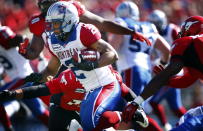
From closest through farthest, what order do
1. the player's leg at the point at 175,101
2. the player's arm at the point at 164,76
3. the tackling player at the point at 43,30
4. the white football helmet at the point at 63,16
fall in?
the player's arm at the point at 164,76
the white football helmet at the point at 63,16
the tackling player at the point at 43,30
the player's leg at the point at 175,101

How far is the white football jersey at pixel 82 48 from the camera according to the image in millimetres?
5242

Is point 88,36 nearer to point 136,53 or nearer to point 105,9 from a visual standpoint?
point 136,53

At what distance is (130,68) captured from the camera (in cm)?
764

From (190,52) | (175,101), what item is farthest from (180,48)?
(175,101)

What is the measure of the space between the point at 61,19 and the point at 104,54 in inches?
20.8

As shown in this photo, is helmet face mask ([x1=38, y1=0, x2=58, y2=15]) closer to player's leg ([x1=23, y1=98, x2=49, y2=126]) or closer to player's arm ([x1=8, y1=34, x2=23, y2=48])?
player's arm ([x1=8, y1=34, x2=23, y2=48])

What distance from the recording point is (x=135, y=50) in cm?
758

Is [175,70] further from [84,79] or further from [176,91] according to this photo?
[176,91]

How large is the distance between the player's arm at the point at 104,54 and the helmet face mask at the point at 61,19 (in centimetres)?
29

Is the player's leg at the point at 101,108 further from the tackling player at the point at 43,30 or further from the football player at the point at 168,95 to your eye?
the football player at the point at 168,95

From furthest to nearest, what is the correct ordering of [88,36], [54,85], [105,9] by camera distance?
[105,9]
[54,85]
[88,36]

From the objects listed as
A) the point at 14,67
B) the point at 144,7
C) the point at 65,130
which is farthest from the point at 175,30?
the point at 144,7

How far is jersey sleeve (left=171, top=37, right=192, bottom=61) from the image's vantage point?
459cm

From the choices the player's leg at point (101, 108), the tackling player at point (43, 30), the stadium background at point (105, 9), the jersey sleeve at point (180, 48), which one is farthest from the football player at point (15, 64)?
the stadium background at point (105, 9)
